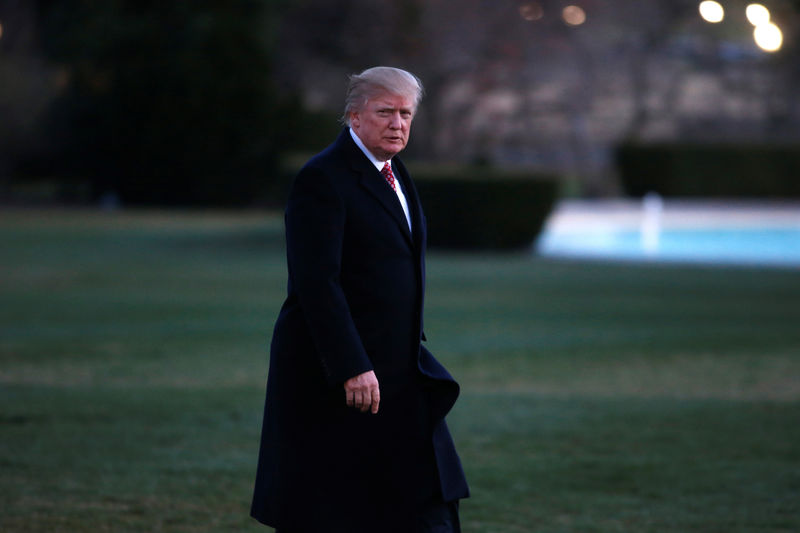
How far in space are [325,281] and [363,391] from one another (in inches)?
14.5

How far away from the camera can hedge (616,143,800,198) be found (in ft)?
123

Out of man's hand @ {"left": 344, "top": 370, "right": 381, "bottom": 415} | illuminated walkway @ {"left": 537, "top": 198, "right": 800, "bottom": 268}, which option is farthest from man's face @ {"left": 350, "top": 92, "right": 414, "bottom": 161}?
illuminated walkway @ {"left": 537, "top": 198, "right": 800, "bottom": 268}

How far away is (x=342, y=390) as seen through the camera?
3.85m

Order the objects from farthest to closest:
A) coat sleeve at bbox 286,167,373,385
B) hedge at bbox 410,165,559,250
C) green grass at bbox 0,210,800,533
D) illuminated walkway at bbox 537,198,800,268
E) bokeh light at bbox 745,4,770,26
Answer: illuminated walkway at bbox 537,198,800,268
hedge at bbox 410,165,559,250
bokeh light at bbox 745,4,770,26
green grass at bbox 0,210,800,533
coat sleeve at bbox 286,167,373,385

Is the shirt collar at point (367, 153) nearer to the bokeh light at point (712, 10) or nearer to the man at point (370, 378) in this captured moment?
the man at point (370, 378)

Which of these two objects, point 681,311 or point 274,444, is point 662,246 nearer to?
point 681,311

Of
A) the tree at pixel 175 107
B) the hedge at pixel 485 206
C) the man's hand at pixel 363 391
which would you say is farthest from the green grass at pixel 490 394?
the tree at pixel 175 107

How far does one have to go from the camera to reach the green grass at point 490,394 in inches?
227

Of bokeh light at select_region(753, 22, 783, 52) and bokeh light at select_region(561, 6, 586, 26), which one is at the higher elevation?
bokeh light at select_region(561, 6, 586, 26)

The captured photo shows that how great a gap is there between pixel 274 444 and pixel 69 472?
2.70m

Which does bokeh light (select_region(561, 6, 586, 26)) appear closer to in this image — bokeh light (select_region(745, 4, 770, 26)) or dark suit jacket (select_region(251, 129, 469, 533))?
bokeh light (select_region(745, 4, 770, 26))

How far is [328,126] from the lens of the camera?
36.0m

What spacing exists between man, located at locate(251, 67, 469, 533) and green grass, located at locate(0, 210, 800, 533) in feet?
5.17

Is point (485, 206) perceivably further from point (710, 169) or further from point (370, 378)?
point (710, 169)
